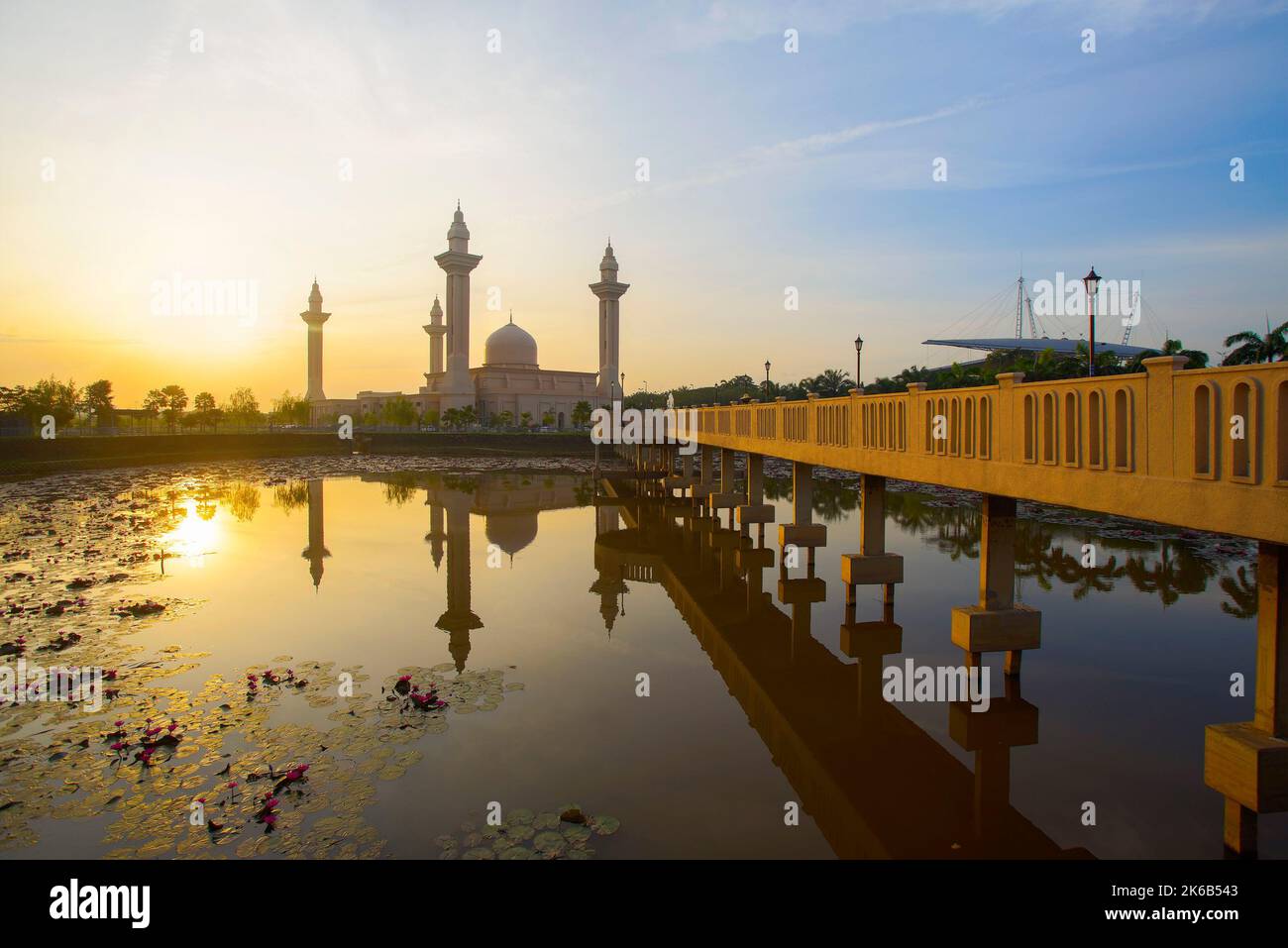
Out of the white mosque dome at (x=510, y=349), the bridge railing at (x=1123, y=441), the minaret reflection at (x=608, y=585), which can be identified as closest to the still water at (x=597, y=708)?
the minaret reflection at (x=608, y=585)

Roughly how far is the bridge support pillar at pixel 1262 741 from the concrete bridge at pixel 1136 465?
0.5 inches

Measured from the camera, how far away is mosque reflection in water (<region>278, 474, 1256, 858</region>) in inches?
336

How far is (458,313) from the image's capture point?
91.9 m

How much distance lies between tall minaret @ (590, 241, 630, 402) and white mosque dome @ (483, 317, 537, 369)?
9.60m

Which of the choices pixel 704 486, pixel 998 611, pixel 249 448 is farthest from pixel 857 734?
A: pixel 249 448

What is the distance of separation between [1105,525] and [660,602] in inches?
812

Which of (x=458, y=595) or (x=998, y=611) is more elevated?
(x=998, y=611)

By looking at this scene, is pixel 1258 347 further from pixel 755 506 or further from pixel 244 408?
pixel 244 408

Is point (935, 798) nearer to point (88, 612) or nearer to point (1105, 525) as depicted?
point (88, 612)

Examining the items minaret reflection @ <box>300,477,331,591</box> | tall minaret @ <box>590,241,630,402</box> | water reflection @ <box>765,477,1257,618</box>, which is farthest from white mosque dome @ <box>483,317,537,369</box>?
water reflection @ <box>765,477,1257,618</box>

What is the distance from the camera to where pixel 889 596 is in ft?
57.0

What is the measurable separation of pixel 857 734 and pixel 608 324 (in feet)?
314

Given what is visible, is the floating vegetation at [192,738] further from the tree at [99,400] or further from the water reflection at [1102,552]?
the tree at [99,400]
